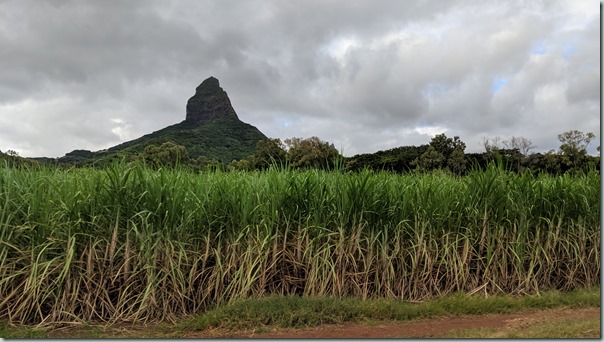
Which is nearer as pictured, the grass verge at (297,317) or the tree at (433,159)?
the grass verge at (297,317)

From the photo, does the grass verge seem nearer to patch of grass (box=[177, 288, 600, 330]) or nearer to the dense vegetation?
patch of grass (box=[177, 288, 600, 330])

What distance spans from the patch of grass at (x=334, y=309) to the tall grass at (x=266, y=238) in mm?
337

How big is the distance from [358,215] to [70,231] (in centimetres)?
290

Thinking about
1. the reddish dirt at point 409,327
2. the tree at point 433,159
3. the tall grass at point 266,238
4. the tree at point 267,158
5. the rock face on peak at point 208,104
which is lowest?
the reddish dirt at point 409,327

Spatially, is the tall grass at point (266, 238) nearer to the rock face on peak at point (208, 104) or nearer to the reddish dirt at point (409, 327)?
the reddish dirt at point (409, 327)

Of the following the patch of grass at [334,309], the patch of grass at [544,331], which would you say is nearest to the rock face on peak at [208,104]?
the patch of grass at [334,309]

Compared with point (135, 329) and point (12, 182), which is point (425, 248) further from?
point (12, 182)

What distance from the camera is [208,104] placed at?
72.9m

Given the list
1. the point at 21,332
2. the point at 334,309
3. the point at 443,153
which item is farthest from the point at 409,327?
the point at 443,153

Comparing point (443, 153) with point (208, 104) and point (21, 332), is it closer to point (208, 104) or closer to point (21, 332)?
point (21, 332)

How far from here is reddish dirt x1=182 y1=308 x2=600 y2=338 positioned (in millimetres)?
3887

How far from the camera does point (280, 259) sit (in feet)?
15.8

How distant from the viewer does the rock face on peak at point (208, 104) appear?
68.1 meters

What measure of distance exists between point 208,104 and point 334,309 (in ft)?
234
